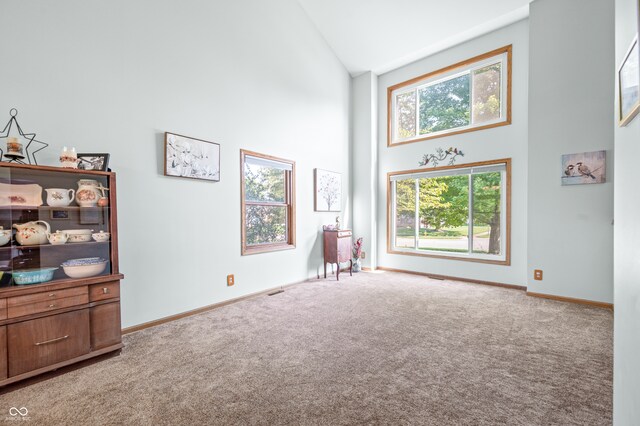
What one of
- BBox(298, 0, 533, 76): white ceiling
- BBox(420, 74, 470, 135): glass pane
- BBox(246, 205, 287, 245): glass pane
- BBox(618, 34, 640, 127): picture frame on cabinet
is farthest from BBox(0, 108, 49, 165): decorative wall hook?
BBox(420, 74, 470, 135): glass pane

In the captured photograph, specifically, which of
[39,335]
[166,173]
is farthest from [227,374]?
[166,173]

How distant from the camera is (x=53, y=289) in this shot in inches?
76.3

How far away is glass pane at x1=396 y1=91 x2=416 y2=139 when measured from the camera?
5.24 metres

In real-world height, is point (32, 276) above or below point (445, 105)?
below

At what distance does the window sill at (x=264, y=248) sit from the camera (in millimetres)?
3715

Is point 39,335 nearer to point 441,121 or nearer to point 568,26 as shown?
point 441,121

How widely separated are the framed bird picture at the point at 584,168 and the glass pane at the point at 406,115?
2.36 m

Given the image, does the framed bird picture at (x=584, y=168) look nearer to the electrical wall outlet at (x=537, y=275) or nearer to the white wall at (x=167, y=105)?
the electrical wall outlet at (x=537, y=275)

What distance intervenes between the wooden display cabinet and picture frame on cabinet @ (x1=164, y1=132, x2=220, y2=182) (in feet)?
2.36

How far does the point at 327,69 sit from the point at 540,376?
16.7 ft

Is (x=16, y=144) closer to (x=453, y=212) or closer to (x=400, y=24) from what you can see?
(x=400, y=24)

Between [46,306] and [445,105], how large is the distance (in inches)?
220
